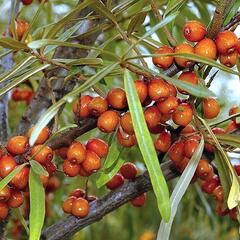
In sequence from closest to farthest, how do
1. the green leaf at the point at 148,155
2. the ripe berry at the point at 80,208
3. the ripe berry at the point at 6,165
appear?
the green leaf at the point at 148,155, the ripe berry at the point at 6,165, the ripe berry at the point at 80,208

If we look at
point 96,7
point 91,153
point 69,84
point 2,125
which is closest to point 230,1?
point 96,7

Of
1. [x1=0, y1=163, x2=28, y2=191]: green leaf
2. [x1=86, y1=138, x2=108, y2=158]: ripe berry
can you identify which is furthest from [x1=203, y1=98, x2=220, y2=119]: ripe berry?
[x1=0, y1=163, x2=28, y2=191]: green leaf

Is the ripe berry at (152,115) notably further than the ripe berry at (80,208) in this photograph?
No

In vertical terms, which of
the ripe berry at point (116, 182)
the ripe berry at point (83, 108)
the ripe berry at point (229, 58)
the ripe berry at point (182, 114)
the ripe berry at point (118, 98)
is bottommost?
the ripe berry at point (116, 182)

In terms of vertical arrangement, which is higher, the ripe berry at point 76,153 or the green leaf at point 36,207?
the ripe berry at point 76,153

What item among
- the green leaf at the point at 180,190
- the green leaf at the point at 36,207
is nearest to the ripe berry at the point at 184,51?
the green leaf at the point at 180,190

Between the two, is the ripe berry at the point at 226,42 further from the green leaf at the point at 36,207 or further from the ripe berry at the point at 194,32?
the green leaf at the point at 36,207

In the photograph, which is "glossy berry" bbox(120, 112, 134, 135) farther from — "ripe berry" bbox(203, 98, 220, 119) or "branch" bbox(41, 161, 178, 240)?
"branch" bbox(41, 161, 178, 240)
